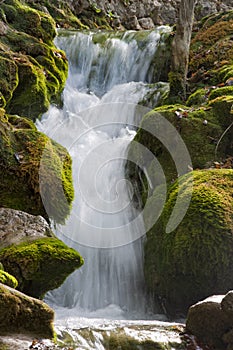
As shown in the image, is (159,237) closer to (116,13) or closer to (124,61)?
(124,61)

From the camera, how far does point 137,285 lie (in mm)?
5477

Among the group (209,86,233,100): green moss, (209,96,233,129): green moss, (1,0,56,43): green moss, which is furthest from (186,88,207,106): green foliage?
(1,0,56,43): green moss

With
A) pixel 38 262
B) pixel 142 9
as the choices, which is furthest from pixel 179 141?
pixel 142 9

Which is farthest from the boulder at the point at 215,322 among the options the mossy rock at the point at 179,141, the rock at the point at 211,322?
the mossy rock at the point at 179,141

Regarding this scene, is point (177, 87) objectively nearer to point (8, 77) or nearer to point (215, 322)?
point (8, 77)

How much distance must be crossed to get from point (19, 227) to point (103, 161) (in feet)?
10.8

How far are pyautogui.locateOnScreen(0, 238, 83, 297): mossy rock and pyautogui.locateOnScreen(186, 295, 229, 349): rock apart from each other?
1333 mm

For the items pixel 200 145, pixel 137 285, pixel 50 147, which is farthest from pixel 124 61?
pixel 137 285

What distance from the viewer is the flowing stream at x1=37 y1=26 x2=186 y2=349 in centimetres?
524

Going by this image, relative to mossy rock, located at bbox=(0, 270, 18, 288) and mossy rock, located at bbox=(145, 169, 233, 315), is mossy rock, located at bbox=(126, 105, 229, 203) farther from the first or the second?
mossy rock, located at bbox=(0, 270, 18, 288)

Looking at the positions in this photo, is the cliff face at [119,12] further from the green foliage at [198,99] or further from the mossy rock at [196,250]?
the mossy rock at [196,250]

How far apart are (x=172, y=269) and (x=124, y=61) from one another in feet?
24.3

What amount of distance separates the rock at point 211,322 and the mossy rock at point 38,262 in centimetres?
133

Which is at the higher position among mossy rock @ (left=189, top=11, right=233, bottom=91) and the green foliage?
mossy rock @ (left=189, top=11, right=233, bottom=91)
